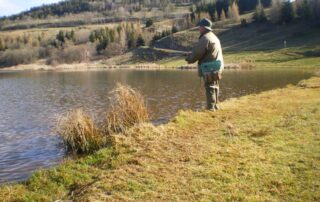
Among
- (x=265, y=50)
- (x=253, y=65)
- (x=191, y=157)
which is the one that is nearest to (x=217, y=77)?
(x=191, y=157)

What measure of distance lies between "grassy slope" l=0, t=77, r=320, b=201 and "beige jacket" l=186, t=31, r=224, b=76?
2.66 meters

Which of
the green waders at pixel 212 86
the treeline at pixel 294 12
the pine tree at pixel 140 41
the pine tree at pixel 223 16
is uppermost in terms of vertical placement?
the pine tree at pixel 223 16

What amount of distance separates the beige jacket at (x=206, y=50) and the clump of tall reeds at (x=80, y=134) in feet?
14.4

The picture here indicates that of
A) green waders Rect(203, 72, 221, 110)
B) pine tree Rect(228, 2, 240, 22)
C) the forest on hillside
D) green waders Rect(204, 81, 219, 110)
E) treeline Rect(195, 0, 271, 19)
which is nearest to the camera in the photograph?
green waders Rect(203, 72, 221, 110)

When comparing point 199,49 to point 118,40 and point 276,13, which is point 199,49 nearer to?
point 276,13

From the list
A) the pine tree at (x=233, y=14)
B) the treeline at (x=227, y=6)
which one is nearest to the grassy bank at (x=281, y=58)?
the pine tree at (x=233, y=14)

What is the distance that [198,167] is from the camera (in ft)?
28.9

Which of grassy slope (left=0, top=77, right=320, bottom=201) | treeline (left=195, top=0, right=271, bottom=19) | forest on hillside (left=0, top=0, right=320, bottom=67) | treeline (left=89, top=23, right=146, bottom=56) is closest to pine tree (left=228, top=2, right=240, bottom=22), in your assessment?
forest on hillside (left=0, top=0, right=320, bottom=67)

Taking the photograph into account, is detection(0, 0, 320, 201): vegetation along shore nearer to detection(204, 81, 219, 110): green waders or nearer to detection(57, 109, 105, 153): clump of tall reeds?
detection(57, 109, 105, 153): clump of tall reeds

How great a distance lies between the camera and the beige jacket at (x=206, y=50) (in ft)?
47.1

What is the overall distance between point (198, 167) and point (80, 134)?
6187 millimetres

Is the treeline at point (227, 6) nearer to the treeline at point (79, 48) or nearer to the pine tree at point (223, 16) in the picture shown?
the pine tree at point (223, 16)

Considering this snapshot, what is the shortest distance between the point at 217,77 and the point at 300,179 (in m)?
7.28

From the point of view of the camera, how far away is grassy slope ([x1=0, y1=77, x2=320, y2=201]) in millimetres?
7582
